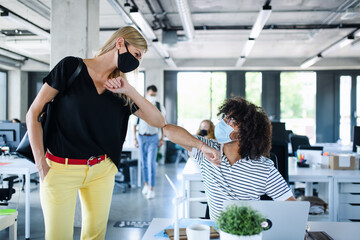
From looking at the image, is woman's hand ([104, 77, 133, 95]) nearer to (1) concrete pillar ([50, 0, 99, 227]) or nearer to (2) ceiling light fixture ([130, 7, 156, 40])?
(1) concrete pillar ([50, 0, 99, 227])

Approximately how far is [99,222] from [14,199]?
4682 mm

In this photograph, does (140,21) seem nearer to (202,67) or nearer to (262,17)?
(262,17)

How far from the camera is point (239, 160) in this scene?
1851 mm

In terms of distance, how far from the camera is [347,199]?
3.28 m

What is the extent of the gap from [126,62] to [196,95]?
34.6 feet

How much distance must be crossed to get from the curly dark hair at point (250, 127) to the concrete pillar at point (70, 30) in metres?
2.67

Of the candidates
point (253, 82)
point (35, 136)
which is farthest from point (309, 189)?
point (253, 82)

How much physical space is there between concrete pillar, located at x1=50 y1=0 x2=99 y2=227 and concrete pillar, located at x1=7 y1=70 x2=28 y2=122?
341 inches

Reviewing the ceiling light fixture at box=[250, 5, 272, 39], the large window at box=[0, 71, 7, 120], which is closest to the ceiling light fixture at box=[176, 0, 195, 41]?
the ceiling light fixture at box=[250, 5, 272, 39]

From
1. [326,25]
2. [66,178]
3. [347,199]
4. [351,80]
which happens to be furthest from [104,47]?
[351,80]

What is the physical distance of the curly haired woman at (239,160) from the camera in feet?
5.82

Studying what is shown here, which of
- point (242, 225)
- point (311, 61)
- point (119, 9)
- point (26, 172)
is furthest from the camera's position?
point (311, 61)

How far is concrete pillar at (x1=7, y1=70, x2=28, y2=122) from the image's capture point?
11664 millimetres

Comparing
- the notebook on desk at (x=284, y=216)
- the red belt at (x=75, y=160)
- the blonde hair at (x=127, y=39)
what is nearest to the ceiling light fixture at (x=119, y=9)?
the blonde hair at (x=127, y=39)
